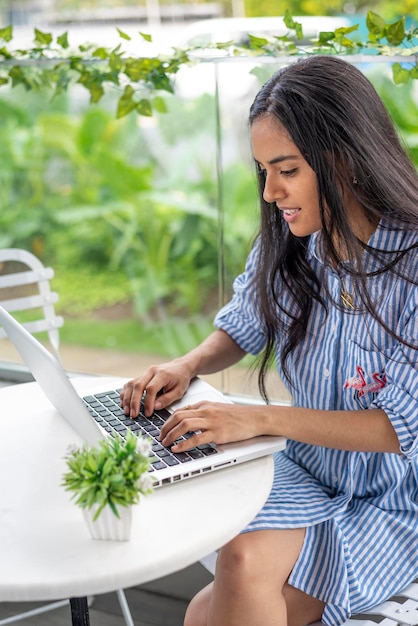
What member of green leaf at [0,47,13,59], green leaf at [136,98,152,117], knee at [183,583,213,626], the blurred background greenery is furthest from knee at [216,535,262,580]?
the blurred background greenery

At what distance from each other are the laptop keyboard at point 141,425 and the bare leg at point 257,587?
17cm

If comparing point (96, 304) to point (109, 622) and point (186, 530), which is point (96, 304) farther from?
point (186, 530)

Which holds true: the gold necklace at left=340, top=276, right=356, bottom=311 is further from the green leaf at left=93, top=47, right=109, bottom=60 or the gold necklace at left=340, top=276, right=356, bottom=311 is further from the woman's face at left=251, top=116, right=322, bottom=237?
the green leaf at left=93, top=47, right=109, bottom=60

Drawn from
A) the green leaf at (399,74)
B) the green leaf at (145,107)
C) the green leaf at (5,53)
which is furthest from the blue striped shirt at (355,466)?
the green leaf at (5,53)

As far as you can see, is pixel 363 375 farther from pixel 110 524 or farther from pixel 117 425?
pixel 110 524

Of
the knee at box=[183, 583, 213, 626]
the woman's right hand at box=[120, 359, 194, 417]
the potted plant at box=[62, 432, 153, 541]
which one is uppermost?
the potted plant at box=[62, 432, 153, 541]

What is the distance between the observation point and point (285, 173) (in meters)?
1.49

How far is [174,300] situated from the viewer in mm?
6230

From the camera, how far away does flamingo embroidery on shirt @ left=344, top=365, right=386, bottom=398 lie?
1.52m

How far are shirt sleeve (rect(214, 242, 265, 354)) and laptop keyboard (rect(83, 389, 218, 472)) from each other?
310mm

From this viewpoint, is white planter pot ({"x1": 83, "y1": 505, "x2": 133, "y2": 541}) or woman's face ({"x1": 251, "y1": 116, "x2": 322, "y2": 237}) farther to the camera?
woman's face ({"x1": 251, "y1": 116, "x2": 322, "y2": 237})

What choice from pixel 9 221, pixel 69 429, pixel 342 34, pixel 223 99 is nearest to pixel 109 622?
pixel 69 429

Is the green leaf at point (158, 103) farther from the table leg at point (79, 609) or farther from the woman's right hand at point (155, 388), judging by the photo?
the table leg at point (79, 609)

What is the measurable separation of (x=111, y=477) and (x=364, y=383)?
631mm
